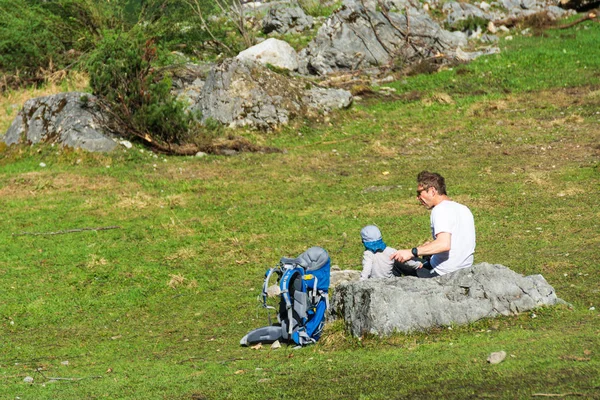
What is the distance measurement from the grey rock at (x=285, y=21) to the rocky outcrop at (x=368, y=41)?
15.0ft

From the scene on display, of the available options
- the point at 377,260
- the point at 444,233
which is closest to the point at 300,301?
the point at 377,260

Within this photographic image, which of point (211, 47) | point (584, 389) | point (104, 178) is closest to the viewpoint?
point (584, 389)

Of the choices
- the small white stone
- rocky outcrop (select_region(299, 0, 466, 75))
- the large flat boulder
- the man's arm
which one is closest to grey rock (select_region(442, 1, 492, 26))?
rocky outcrop (select_region(299, 0, 466, 75))

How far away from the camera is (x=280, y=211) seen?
46.7 feet

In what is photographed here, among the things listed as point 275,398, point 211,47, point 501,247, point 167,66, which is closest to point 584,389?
point 275,398

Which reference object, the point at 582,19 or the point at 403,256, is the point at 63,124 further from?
the point at 582,19

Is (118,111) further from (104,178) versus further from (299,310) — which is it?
(299,310)

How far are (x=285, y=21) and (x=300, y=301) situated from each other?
24488mm

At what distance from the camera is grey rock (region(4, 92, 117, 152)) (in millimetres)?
18109

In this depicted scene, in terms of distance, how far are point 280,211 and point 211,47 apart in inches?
579

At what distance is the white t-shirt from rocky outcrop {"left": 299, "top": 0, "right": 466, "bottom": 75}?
17661mm

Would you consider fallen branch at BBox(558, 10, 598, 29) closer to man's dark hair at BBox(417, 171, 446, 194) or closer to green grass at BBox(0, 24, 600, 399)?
green grass at BBox(0, 24, 600, 399)

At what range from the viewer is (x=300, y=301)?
25.5 ft

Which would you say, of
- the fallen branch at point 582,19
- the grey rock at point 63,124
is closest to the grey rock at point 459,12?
the fallen branch at point 582,19
